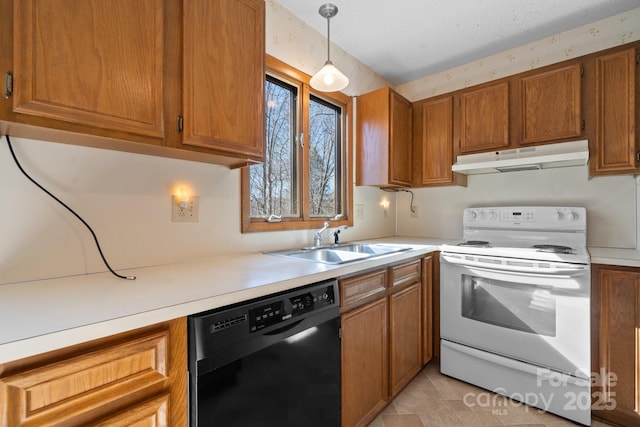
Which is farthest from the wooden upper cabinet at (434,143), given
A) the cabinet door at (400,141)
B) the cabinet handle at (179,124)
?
the cabinet handle at (179,124)

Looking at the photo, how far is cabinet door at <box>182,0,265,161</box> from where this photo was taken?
3.71 ft

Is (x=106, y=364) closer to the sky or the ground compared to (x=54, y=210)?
closer to the ground

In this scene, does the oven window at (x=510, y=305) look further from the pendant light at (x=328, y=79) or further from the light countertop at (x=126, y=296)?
the pendant light at (x=328, y=79)

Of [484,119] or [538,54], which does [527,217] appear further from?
[538,54]

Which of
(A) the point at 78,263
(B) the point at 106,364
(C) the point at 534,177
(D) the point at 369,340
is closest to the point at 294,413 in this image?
(D) the point at 369,340

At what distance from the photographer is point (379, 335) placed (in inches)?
63.1

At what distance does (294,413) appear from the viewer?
3.69ft

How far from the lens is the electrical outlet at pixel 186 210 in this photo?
1.37m

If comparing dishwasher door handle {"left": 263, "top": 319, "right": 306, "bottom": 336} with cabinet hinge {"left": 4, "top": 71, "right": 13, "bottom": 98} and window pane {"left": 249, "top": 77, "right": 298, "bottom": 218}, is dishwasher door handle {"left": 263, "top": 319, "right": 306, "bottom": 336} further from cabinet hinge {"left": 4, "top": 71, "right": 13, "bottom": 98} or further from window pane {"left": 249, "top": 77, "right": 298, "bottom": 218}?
cabinet hinge {"left": 4, "top": 71, "right": 13, "bottom": 98}

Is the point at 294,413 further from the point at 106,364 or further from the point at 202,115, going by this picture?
the point at 202,115

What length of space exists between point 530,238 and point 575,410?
1.08 meters

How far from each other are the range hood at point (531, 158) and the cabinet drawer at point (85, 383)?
2.23 metres

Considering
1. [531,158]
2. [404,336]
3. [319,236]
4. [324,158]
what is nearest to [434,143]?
[531,158]

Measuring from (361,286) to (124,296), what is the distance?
39.6 inches
